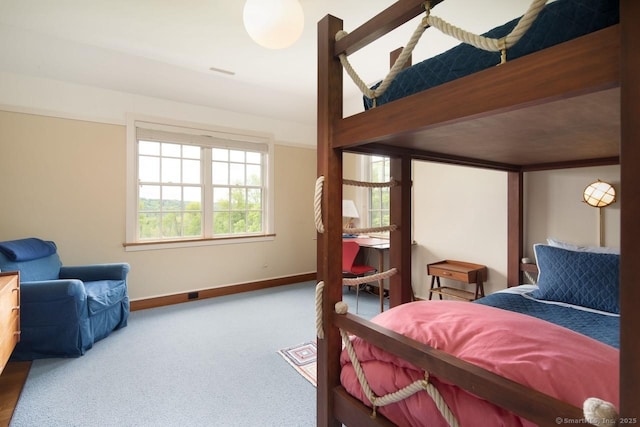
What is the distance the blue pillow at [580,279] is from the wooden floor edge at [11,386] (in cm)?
330

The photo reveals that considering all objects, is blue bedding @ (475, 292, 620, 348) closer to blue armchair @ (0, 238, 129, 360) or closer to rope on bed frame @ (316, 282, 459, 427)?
rope on bed frame @ (316, 282, 459, 427)

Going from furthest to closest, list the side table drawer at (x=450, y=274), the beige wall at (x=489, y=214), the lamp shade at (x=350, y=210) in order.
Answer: the lamp shade at (x=350, y=210)
the side table drawer at (x=450, y=274)
the beige wall at (x=489, y=214)

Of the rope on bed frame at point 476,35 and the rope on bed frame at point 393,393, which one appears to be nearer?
the rope on bed frame at point 476,35

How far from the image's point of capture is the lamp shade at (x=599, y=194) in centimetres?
214

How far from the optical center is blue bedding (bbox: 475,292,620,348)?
1.42 meters

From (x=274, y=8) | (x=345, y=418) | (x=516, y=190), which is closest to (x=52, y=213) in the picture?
(x=274, y=8)

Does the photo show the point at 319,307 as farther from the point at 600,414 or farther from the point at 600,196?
the point at 600,196

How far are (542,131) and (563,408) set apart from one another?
945 millimetres

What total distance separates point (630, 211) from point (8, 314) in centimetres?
283

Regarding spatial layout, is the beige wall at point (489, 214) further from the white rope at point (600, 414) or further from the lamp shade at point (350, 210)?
the white rope at point (600, 414)

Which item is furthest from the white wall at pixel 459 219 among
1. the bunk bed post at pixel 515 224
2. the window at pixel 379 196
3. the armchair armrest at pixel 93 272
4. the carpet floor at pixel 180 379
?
the armchair armrest at pixel 93 272

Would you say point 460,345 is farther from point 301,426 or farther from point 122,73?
point 122,73

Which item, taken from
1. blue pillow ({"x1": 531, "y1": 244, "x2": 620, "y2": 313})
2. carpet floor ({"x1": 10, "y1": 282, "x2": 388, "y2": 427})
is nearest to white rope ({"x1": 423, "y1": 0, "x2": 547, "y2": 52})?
blue pillow ({"x1": 531, "y1": 244, "x2": 620, "y2": 313})

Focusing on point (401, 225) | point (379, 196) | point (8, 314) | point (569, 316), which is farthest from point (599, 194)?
point (8, 314)
